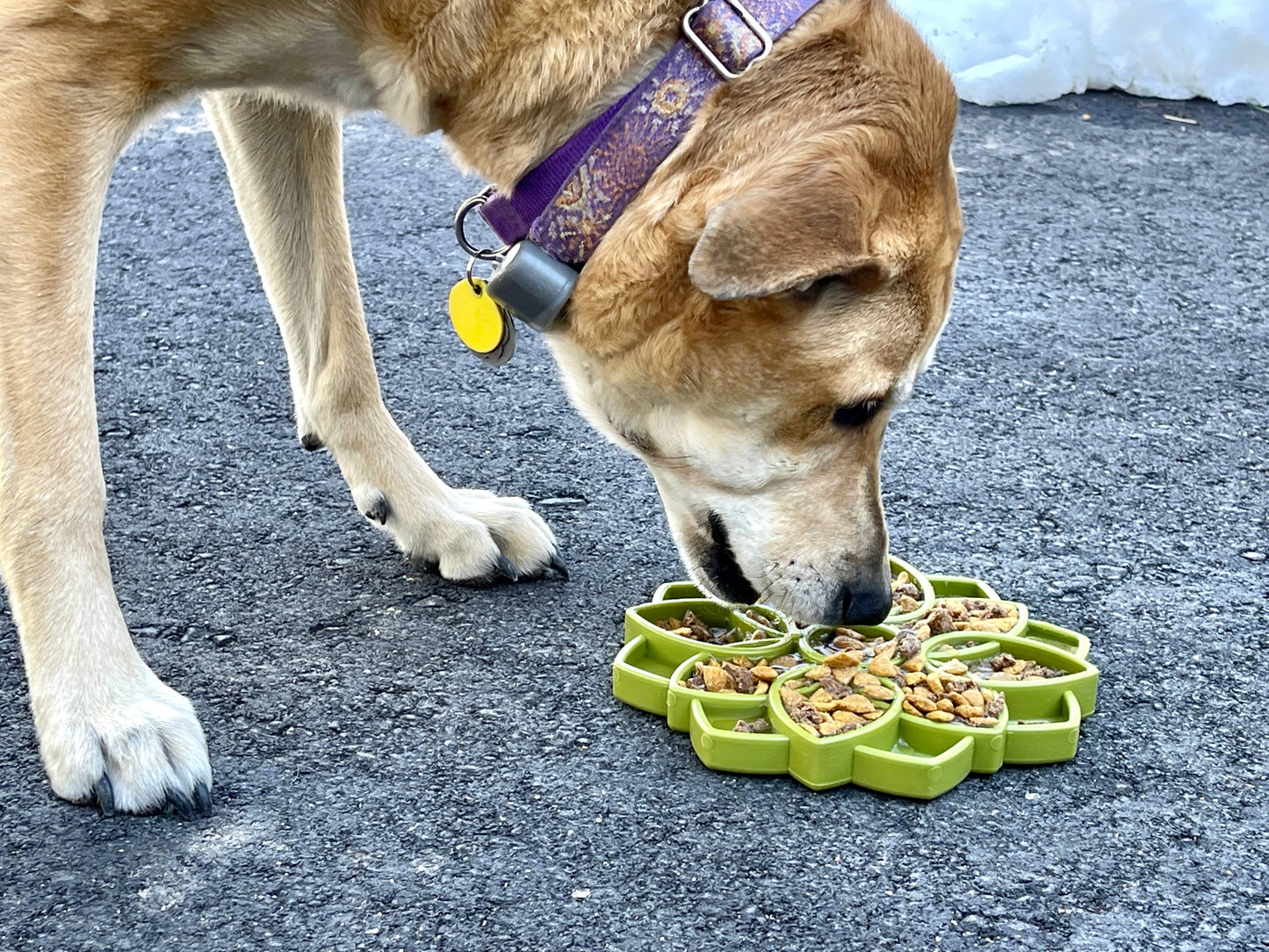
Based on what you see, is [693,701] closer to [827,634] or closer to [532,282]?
[827,634]

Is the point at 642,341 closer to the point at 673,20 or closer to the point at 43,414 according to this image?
the point at 673,20

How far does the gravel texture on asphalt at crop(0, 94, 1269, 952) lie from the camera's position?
7.00 ft

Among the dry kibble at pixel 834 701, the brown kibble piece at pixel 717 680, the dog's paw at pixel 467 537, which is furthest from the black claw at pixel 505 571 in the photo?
the dry kibble at pixel 834 701

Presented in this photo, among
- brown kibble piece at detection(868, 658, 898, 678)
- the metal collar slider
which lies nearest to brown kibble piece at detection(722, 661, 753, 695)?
brown kibble piece at detection(868, 658, 898, 678)

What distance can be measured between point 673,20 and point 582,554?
132 cm

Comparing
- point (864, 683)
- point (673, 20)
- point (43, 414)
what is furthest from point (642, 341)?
point (43, 414)

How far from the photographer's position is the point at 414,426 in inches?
153

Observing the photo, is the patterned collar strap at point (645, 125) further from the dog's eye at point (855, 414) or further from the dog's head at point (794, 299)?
the dog's eye at point (855, 414)

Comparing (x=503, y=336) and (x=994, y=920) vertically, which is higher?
(x=503, y=336)

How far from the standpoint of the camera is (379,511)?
10.2ft

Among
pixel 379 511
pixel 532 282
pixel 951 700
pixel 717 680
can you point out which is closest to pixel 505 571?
pixel 379 511

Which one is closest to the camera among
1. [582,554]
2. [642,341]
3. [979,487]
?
[642,341]

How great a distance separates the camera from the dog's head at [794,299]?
87.1 inches

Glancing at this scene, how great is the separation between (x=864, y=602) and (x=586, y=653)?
0.59 metres
